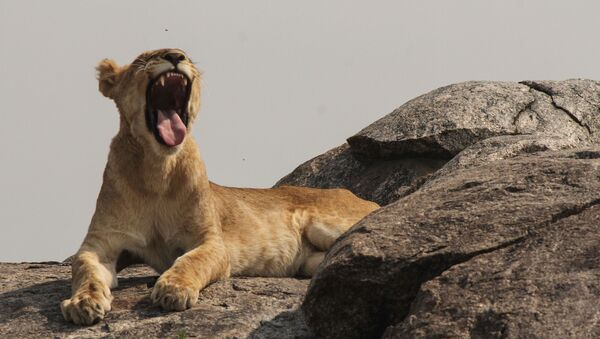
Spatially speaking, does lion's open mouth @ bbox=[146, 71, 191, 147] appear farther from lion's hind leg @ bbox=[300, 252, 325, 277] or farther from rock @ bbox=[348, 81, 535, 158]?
rock @ bbox=[348, 81, 535, 158]

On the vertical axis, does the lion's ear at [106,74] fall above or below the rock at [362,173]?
above

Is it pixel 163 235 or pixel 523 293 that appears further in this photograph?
pixel 163 235

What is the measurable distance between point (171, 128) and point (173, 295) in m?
1.76

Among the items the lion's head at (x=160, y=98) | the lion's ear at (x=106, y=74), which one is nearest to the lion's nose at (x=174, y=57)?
the lion's head at (x=160, y=98)

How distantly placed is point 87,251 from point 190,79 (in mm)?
1617

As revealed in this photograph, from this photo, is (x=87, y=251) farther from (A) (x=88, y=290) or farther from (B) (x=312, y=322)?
(B) (x=312, y=322)

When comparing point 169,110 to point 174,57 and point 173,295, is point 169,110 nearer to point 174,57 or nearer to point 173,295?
point 174,57

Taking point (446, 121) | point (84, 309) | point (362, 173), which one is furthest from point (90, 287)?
point (362, 173)

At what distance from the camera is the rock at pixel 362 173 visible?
1438 centimetres

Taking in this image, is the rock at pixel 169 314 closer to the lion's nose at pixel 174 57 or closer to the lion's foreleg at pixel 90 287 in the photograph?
the lion's foreleg at pixel 90 287

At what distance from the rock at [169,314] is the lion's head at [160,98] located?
3.95 ft

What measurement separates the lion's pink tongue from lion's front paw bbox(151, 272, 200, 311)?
1.42m

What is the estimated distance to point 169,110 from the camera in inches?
352

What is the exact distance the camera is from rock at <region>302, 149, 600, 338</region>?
6.45 metres
